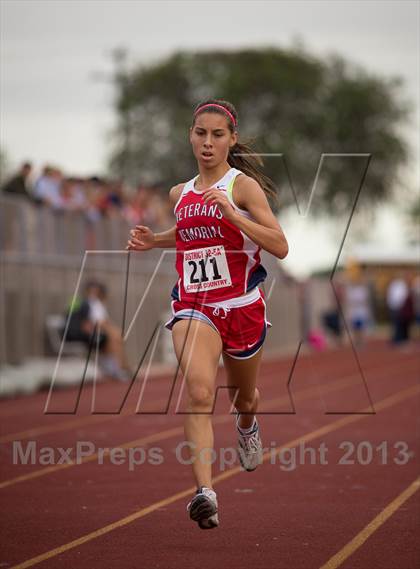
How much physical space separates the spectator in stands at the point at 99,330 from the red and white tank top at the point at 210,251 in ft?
41.5

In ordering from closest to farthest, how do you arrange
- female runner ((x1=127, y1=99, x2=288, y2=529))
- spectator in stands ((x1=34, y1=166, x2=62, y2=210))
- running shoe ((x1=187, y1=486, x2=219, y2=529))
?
running shoe ((x1=187, y1=486, x2=219, y2=529)) → female runner ((x1=127, y1=99, x2=288, y2=529)) → spectator in stands ((x1=34, y1=166, x2=62, y2=210))

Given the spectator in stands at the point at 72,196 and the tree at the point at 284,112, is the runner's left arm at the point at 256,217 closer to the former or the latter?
the spectator in stands at the point at 72,196

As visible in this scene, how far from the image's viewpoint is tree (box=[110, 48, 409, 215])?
6625 cm

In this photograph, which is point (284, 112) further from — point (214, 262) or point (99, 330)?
point (214, 262)

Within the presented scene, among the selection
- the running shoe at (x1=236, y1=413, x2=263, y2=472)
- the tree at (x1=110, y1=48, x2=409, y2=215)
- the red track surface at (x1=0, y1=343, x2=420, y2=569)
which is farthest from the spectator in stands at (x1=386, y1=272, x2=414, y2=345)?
the running shoe at (x1=236, y1=413, x2=263, y2=472)

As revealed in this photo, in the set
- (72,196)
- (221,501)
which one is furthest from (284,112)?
(221,501)

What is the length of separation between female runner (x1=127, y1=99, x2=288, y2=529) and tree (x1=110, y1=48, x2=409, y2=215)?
57.5 metres

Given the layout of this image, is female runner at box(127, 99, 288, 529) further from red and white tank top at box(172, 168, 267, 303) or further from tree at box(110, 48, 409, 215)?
tree at box(110, 48, 409, 215)

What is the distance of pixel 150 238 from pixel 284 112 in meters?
61.8

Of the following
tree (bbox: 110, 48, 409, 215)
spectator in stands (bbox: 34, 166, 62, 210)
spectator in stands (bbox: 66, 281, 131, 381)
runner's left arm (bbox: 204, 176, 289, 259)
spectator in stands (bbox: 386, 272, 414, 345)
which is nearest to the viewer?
runner's left arm (bbox: 204, 176, 289, 259)

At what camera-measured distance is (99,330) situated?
68.5 ft

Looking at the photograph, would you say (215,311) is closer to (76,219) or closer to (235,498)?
(235,498)

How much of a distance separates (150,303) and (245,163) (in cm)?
1840

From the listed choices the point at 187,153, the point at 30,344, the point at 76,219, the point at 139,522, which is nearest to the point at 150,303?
the point at 76,219
